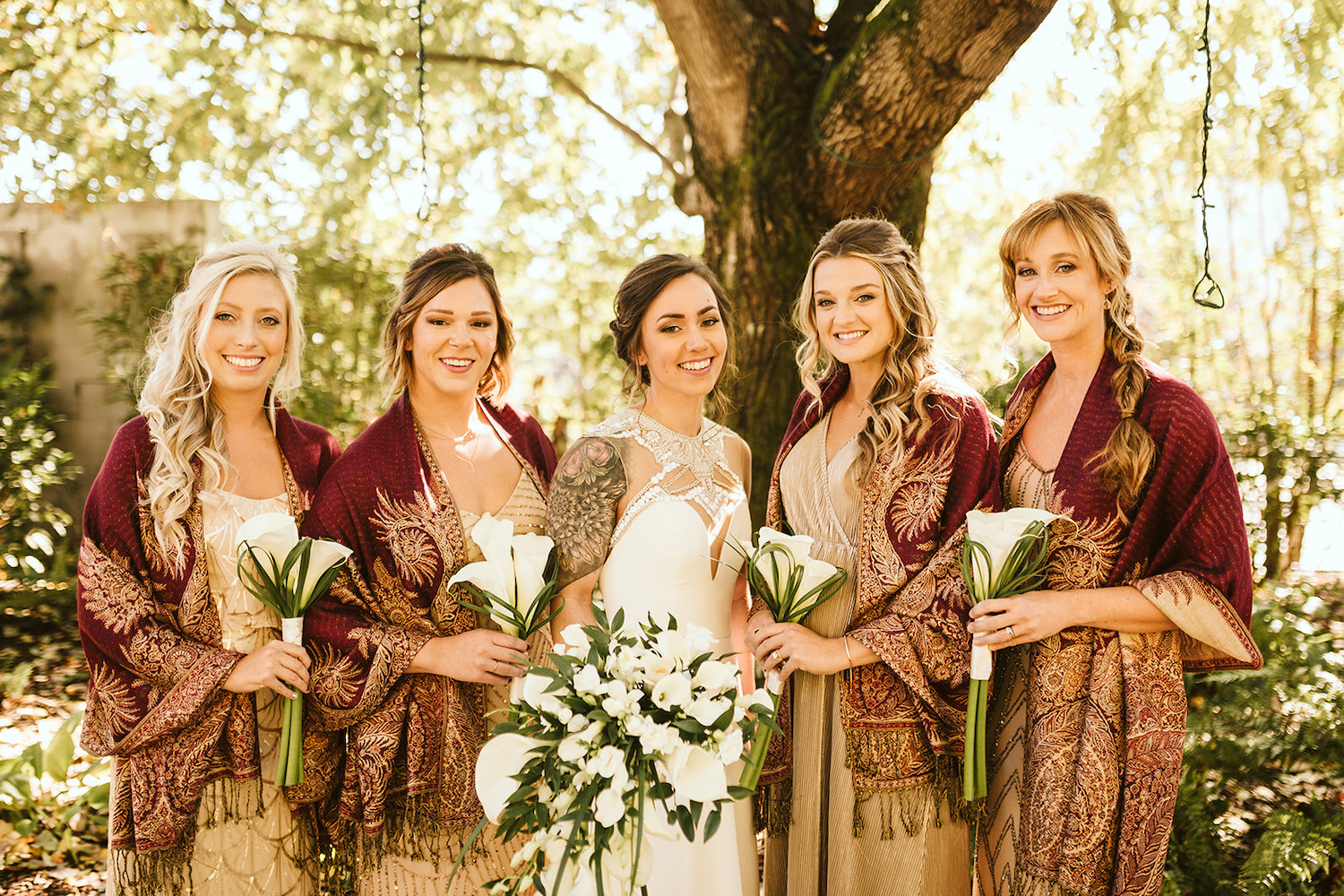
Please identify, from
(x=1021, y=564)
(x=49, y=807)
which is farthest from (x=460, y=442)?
(x=49, y=807)

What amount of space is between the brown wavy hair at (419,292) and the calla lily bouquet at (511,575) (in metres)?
0.84

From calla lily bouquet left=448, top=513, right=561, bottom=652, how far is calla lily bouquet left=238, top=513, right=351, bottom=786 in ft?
1.41

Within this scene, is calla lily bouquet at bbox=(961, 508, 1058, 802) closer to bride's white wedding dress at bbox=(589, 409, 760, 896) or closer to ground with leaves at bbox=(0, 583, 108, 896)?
bride's white wedding dress at bbox=(589, 409, 760, 896)

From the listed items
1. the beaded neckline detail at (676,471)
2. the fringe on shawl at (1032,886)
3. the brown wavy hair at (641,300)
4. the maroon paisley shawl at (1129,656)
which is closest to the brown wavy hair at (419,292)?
the brown wavy hair at (641,300)

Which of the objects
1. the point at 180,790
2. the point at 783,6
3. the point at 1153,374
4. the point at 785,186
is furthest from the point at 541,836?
the point at 783,6

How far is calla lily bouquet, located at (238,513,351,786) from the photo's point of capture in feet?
8.48

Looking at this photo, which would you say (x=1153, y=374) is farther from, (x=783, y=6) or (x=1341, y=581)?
(x=1341, y=581)

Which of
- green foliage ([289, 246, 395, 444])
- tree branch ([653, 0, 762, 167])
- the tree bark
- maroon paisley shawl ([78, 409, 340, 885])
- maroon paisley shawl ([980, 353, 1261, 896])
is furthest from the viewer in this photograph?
green foliage ([289, 246, 395, 444])

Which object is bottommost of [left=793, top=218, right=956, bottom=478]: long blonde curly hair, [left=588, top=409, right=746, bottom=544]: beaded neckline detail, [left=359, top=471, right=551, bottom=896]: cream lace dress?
[left=359, top=471, right=551, bottom=896]: cream lace dress

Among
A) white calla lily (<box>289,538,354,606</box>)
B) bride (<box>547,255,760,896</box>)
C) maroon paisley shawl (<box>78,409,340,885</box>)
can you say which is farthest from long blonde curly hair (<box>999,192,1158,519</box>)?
maroon paisley shawl (<box>78,409,340,885</box>)

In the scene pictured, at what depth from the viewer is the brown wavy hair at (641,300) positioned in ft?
9.96

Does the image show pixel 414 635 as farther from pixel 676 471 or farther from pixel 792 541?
pixel 792 541

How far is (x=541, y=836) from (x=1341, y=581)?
6549mm

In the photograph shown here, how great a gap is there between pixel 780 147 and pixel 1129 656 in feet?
8.84
